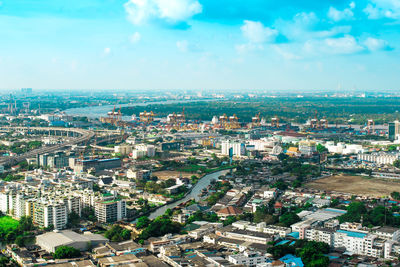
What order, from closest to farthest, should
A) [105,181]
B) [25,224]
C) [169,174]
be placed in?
[25,224]
[105,181]
[169,174]

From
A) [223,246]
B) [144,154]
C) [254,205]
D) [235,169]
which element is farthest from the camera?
[144,154]

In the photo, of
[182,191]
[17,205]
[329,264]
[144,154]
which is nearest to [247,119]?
[144,154]

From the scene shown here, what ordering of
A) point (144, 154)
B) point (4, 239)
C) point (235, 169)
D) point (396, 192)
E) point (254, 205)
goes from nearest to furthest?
point (4, 239), point (254, 205), point (396, 192), point (235, 169), point (144, 154)

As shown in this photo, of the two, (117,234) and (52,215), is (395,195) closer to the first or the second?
(117,234)

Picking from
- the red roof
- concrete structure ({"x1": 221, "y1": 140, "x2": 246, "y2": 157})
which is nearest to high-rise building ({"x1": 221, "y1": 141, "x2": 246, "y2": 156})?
concrete structure ({"x1": 221, "y1": 140, "x2": 246, "y2": 157})

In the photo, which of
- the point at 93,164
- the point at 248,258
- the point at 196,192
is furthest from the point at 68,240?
the point at 93,164

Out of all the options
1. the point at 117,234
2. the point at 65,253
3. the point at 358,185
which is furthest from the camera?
the point at 358,185

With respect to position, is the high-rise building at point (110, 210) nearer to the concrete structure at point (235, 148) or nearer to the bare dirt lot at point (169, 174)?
the bare dirt lot at point (169, 174)

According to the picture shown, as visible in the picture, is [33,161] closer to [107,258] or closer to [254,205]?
[254,205]

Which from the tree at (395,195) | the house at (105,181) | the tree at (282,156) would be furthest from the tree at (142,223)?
the tree at (282,156)
